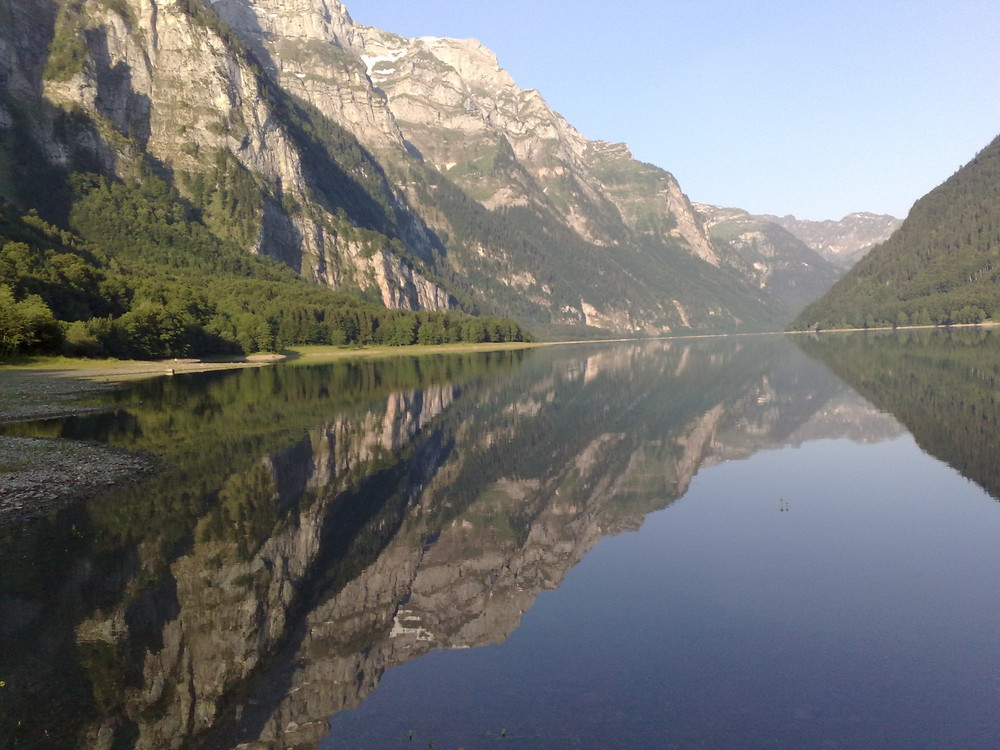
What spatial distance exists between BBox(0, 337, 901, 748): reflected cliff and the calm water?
11cm

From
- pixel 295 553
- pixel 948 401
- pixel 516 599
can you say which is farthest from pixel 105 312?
pixel 516 599

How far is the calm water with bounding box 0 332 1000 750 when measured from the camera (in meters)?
14.6

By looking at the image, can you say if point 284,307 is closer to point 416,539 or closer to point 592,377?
point 592,377

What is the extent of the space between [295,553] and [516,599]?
8283mm

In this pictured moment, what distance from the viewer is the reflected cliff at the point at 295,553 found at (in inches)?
618

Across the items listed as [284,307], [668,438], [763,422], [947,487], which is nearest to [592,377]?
[763,422]

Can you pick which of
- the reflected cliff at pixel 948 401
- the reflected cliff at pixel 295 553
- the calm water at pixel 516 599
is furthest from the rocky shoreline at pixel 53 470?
the reflected cliff at pixel 948 401

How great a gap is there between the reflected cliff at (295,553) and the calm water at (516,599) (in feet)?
0.37

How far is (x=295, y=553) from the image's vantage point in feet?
81.7

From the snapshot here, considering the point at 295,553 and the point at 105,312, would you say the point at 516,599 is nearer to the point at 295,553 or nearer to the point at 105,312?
the point at 295,553

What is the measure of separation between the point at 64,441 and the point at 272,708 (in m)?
36.4

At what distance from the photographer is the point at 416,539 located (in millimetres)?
27156

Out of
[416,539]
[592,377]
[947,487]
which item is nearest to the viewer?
[416,539]

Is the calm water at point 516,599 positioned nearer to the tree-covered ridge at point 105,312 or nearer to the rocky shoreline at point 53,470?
the rocky shoreline at point 53,470
